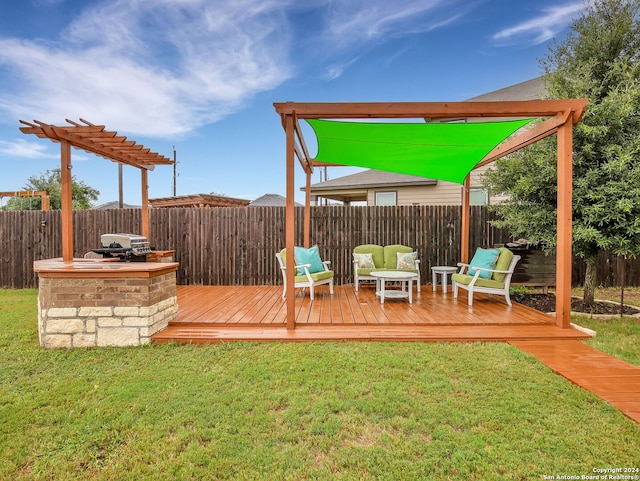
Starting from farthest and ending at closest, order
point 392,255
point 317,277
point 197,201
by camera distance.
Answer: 1. point 197,201
2. point 392,255
3. point 317,277

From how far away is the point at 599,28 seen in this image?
480 cm

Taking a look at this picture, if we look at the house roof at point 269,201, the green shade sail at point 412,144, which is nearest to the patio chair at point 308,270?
the green shade sail at point 412,144

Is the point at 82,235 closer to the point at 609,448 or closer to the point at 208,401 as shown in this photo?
the point at 208,401

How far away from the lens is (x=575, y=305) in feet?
17.3

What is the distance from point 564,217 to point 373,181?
25.3 ft

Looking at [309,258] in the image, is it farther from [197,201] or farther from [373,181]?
[197,201]

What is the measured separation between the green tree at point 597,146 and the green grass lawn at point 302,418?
2759mm

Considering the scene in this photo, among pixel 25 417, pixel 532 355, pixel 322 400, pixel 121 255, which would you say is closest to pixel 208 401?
pixel 322 400

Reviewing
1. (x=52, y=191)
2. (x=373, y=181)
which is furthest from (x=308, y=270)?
(x=52, y=191)

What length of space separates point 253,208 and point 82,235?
13.8 ft

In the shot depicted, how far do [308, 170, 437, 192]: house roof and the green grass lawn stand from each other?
7.92 meters

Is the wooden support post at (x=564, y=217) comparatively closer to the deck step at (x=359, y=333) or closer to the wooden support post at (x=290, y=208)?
the deck step at (x=359, y=333)

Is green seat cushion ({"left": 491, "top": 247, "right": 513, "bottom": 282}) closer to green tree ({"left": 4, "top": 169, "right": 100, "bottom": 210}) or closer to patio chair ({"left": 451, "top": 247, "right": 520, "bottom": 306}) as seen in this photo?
patio chair ({"left": 451, "top": 247, "right": 520, "bottom": 306})

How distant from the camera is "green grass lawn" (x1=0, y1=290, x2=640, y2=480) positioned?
69.4 inches
